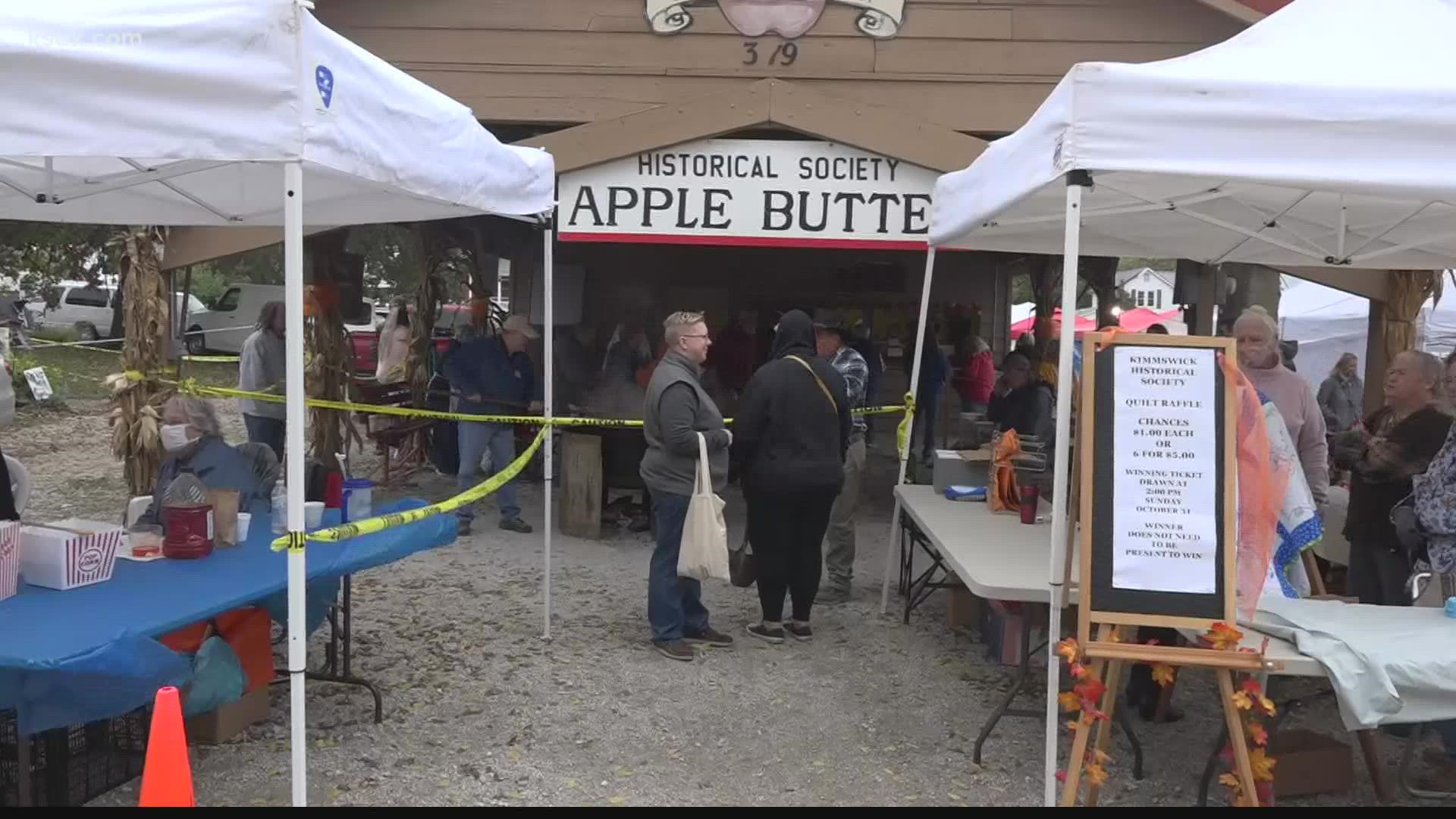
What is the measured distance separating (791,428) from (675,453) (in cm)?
57

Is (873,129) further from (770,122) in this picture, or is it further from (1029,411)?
(1029,411)

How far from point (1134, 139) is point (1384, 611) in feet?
5.96

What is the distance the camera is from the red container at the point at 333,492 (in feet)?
15.5

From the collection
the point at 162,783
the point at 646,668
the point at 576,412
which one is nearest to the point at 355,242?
the point at 576,412

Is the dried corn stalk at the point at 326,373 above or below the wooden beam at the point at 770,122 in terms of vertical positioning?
below

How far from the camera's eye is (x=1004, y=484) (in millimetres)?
5852

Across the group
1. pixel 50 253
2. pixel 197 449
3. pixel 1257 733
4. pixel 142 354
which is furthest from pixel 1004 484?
pixel 50 253

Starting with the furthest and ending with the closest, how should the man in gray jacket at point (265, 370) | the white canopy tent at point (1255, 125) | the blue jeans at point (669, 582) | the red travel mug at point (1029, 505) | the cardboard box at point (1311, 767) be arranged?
the man in gray jacket at point (265, 370) < the red travel mug at point (1029, 505) < the blue jeans at point (669, 582) < the cardboard box at point (1311, 767) < the white canopy tent at point (1255, 125)

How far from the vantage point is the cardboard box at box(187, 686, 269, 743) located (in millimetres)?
4266

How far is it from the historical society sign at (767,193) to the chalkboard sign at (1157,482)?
4.12 m

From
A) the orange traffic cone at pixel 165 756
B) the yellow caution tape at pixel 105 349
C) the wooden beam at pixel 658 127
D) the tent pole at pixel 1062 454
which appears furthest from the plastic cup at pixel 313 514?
the yellow caution tape at pixel 105 349

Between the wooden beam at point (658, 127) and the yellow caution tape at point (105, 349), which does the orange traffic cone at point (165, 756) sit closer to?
the wooden beam at point (658, 127)

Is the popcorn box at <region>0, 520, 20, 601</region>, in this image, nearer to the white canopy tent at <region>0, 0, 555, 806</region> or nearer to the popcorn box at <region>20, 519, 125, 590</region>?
the popcorn box at <region>20, 519, 125, 590</region>

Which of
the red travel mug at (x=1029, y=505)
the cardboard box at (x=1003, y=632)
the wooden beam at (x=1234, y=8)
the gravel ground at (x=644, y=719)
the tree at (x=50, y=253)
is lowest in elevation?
the gravel ground at (x=644, y=719)
